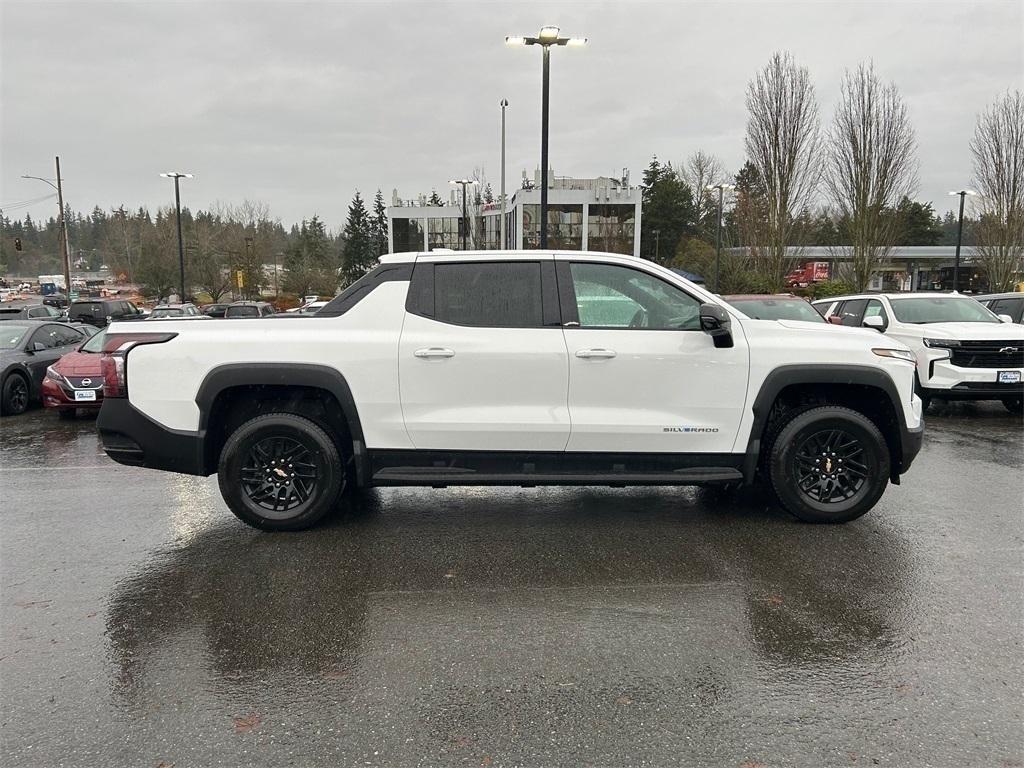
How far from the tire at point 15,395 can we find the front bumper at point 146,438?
7.64 m

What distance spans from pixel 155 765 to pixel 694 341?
148 inches

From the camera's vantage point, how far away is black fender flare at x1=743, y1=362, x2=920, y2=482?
4695mm

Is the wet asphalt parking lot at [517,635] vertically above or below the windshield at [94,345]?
below

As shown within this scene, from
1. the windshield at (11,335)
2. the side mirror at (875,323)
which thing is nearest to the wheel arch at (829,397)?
the side mirror at (875,323)

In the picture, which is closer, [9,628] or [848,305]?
[9,628]

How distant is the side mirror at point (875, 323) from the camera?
32.7 feet

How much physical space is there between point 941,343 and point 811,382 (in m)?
5.89

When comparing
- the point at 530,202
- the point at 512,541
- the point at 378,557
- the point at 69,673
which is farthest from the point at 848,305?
the point at 530,202

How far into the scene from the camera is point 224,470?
470 cm

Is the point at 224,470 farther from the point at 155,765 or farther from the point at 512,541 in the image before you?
the point at 155,765

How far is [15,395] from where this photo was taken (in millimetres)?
10820

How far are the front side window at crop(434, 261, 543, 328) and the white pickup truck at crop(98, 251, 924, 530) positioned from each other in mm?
14

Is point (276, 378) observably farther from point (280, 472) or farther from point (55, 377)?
point (55, 377)

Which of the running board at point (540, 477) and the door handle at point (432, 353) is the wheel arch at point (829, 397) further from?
the door handle at point (432, 353)
